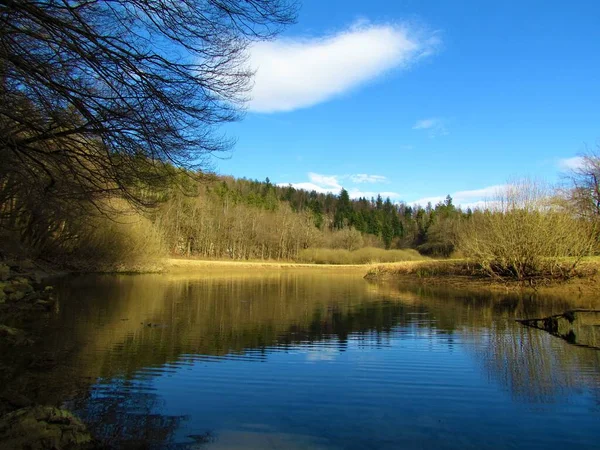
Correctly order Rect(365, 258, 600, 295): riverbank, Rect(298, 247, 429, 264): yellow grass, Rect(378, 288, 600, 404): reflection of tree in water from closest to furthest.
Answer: Rect(378, 288, 600, 404): reflection of tree in water
Rect(365, 258, 600, 295): riverbank
Rect(298, 247, 429, 264): yellow grass

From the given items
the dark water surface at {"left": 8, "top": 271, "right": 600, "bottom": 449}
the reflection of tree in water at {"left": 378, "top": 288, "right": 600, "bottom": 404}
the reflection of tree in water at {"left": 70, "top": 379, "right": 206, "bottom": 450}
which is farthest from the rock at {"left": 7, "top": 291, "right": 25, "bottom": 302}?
the reflection of tree in water at {"left": 378, "top": 288, "right": 600, "bottom": 404}

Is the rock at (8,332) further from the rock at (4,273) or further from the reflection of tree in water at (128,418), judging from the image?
the rock at (4,273)

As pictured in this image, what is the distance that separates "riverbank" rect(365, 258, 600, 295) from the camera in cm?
2584

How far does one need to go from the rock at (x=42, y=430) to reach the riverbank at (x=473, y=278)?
26140mm

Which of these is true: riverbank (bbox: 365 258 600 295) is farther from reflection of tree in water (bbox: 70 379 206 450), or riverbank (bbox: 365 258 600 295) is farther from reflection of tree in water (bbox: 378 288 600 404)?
reflection of tree in water (bbox: 70 379 206 450)

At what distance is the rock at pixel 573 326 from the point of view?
1229 cm

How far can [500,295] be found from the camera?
25000mm

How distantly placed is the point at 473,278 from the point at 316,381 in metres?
26.2

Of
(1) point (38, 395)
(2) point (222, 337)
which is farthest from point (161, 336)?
(1) point (38, 395)

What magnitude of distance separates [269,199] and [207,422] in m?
92.5

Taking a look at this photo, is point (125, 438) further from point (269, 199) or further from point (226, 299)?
point (269, 199)

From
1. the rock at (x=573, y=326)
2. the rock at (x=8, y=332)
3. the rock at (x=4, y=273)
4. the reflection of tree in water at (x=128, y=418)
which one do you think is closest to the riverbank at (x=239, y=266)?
the rock at (x=4, y=273)

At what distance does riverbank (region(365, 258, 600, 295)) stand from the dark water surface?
12927 millimetres

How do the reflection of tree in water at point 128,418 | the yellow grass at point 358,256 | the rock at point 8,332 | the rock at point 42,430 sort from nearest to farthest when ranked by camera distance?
the rock at point 42,430 < the reflection of tree in water at point 128,418 < the rock at point 8,332 < the yellow grass at point 358,256
